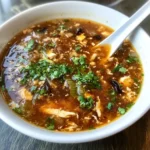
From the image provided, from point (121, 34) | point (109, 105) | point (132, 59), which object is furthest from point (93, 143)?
point (121, 34)

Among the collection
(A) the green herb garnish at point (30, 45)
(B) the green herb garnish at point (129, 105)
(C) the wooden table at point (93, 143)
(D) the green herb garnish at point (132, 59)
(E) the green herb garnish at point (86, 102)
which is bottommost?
(C) the wooden table at point (93, 143)

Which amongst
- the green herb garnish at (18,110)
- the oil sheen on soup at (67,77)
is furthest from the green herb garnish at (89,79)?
the green herb garnish at (18,110)

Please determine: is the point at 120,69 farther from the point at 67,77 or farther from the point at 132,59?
the point at 67,77

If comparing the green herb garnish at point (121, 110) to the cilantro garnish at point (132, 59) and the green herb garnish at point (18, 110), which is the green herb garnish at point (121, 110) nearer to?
the cilantro garnish at point (132, 59)

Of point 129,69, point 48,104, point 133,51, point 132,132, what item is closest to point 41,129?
point 48,104

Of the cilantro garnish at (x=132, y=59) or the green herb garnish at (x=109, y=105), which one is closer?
the green herb garnish at (x=109, y=105)

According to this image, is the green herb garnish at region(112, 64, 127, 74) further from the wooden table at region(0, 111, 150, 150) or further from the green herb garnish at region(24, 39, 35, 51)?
the green herb garnish at region(24, 39, 35, 51)
